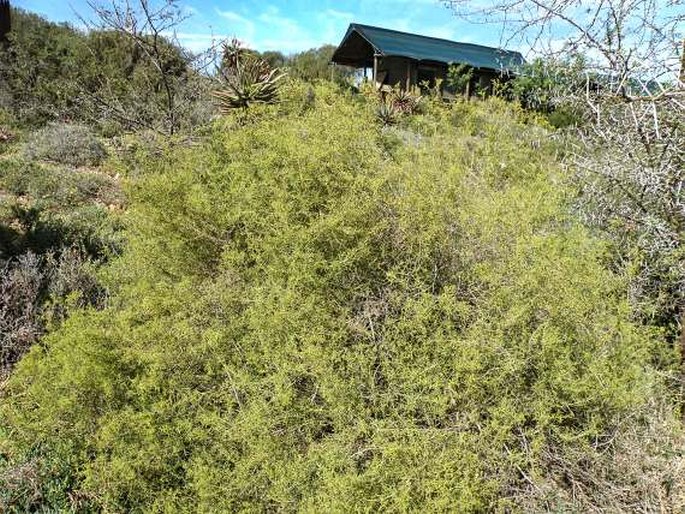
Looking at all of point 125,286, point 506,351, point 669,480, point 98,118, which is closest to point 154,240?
point 125,286

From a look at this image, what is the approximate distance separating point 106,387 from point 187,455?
50 cm

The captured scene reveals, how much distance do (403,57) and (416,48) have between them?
3.42 ft

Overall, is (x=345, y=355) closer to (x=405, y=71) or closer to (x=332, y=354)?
(x=332, y=354)

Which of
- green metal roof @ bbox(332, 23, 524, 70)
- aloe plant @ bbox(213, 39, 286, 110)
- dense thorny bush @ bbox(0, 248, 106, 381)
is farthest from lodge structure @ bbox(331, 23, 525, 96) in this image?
dense thorny bush @ bbox(0, 248, 106, 381)

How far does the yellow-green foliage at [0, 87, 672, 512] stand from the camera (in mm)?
2289

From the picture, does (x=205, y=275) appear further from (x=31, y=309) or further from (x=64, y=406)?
(x=31, y=309)

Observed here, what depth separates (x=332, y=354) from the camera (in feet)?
7.84

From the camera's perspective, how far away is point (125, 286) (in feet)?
10.9

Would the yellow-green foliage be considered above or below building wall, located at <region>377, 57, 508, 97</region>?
below

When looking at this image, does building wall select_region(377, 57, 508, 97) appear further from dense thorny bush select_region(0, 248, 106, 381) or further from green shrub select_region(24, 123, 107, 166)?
dense thorny bush select_region(0, 248, 106, 381)

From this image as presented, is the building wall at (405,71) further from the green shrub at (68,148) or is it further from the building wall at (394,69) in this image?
the green shrub at (68,148)

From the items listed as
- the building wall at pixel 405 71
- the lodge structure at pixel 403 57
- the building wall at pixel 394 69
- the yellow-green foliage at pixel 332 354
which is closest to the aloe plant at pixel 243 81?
the yellow-green foliage at pixel 332 354

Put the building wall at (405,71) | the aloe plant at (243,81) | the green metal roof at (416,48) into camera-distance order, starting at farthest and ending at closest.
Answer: the building wall at (405,71) < the green metal roof at (416,48) < the aloe plant at (243,81)

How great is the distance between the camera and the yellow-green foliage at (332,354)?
2289 mm
